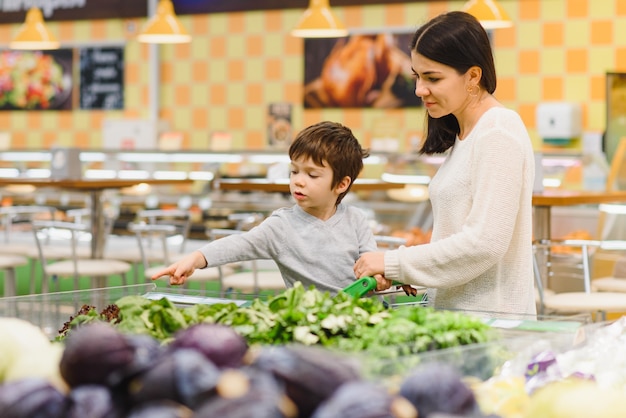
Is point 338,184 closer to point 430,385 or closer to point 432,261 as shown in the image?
point 432,261

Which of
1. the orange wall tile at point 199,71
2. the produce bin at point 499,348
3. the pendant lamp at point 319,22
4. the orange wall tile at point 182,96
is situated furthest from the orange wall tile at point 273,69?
the produce bin at point 499,348

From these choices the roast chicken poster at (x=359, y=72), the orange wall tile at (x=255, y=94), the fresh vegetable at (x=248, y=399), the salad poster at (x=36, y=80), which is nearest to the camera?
the fresh vegetable at (x=248, y=399)

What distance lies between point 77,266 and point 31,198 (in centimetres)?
348

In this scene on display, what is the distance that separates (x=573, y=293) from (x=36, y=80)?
31.4 ft

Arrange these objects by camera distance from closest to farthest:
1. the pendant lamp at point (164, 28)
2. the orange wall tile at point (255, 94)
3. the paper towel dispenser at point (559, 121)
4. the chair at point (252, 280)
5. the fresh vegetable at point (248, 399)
Answer: 1. the fresh vegetable at point (248, 399)
2. the chair at point (252, 280)
3. the pendant lamp at point (164, 28)
4. the paper towel dispenser at point (559, 121)
5. the orange wall tile at point (255, 94)

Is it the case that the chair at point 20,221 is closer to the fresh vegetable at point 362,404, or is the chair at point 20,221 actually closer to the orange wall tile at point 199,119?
the orange wall tile at point 199,119

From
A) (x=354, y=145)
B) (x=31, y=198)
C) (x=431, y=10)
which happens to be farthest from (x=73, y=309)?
(x=431, y=10)

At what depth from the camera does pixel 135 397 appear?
1.26 m

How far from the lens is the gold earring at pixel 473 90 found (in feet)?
8.19

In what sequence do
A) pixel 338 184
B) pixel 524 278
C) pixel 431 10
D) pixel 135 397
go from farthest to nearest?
pixel 431 10 → pixel 338 184 → pixel 524 278 → pixel 135 397

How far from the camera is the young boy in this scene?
2.83 m

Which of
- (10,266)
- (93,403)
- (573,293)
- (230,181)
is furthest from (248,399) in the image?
(10,266)

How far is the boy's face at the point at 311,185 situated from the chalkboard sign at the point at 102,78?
Answer: 10.4 m

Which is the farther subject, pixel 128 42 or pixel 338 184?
pixel 128 42
